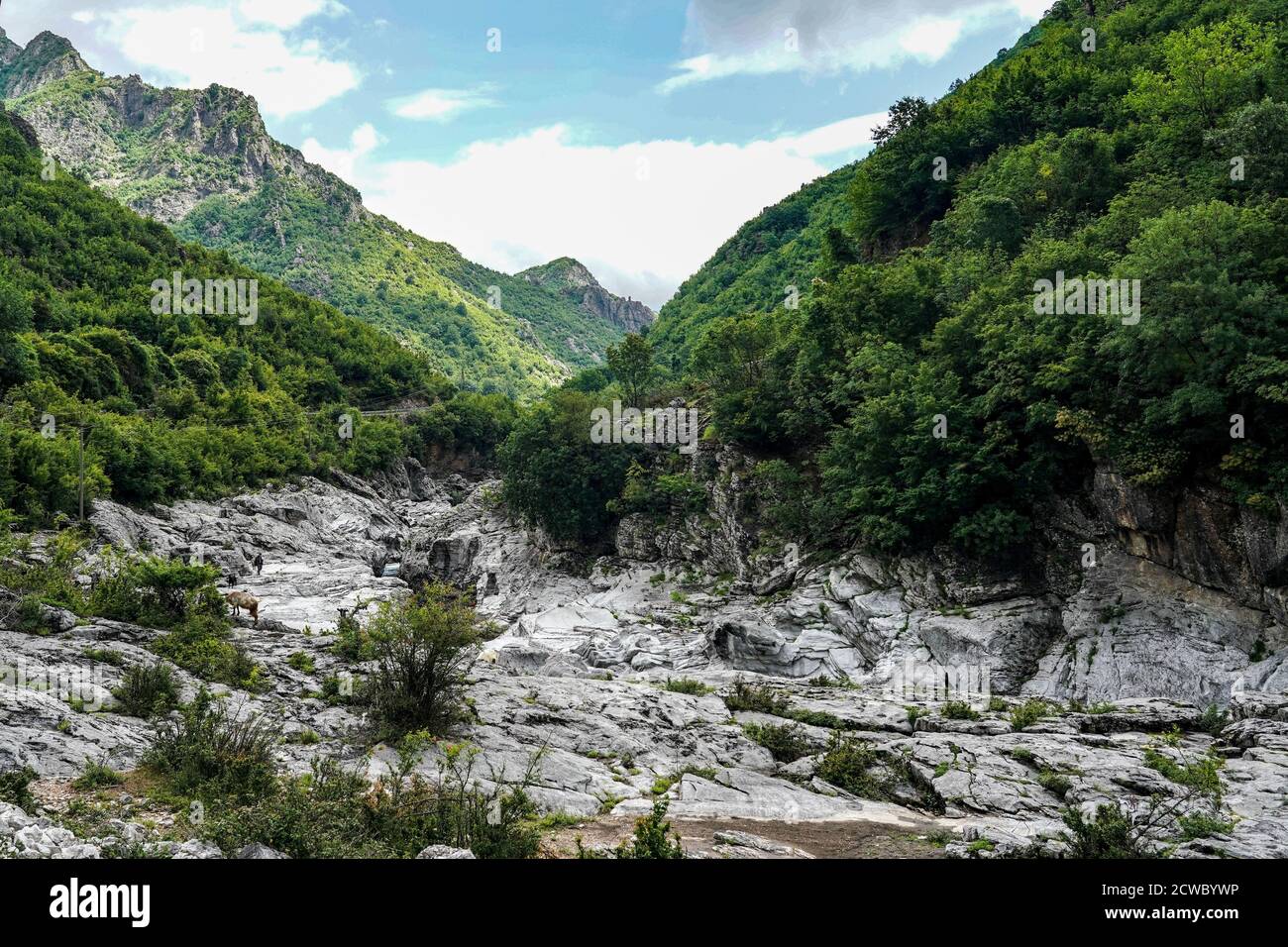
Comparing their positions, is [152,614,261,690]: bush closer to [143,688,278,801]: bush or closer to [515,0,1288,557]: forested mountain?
[143,688,278,801]: bush

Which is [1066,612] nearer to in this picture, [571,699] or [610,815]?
[571,699]

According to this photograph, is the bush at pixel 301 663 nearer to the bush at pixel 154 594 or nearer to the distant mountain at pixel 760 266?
the bush at pixel 154 594

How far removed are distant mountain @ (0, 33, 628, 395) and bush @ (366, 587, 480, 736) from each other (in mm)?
111941

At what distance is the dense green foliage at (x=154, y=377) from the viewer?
41062 mm

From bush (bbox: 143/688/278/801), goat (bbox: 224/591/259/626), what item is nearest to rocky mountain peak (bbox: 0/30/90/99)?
goat (bbox: 224/591/259/626)

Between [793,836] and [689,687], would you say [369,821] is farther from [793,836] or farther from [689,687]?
[689,687]

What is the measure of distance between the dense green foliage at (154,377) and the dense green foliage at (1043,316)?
30.5 metres

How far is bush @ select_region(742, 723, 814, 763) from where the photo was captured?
53.6 feet

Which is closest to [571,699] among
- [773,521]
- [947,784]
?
[947,784]

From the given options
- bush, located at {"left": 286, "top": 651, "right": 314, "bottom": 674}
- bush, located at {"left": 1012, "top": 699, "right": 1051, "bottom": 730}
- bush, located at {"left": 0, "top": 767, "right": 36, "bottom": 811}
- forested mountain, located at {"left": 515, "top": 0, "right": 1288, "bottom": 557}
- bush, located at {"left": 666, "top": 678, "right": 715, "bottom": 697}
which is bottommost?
bush, located at {"left": 666, "top": 678, "right": 715, "bottom": 697}

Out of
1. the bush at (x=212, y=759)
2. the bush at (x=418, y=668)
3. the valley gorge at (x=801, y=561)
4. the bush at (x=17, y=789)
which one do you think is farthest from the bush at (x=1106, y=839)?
the bush at (x=17, y=789)

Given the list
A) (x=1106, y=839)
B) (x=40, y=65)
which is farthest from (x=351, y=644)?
(x=40, y=65)

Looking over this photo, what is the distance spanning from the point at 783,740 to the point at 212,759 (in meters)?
10.6
